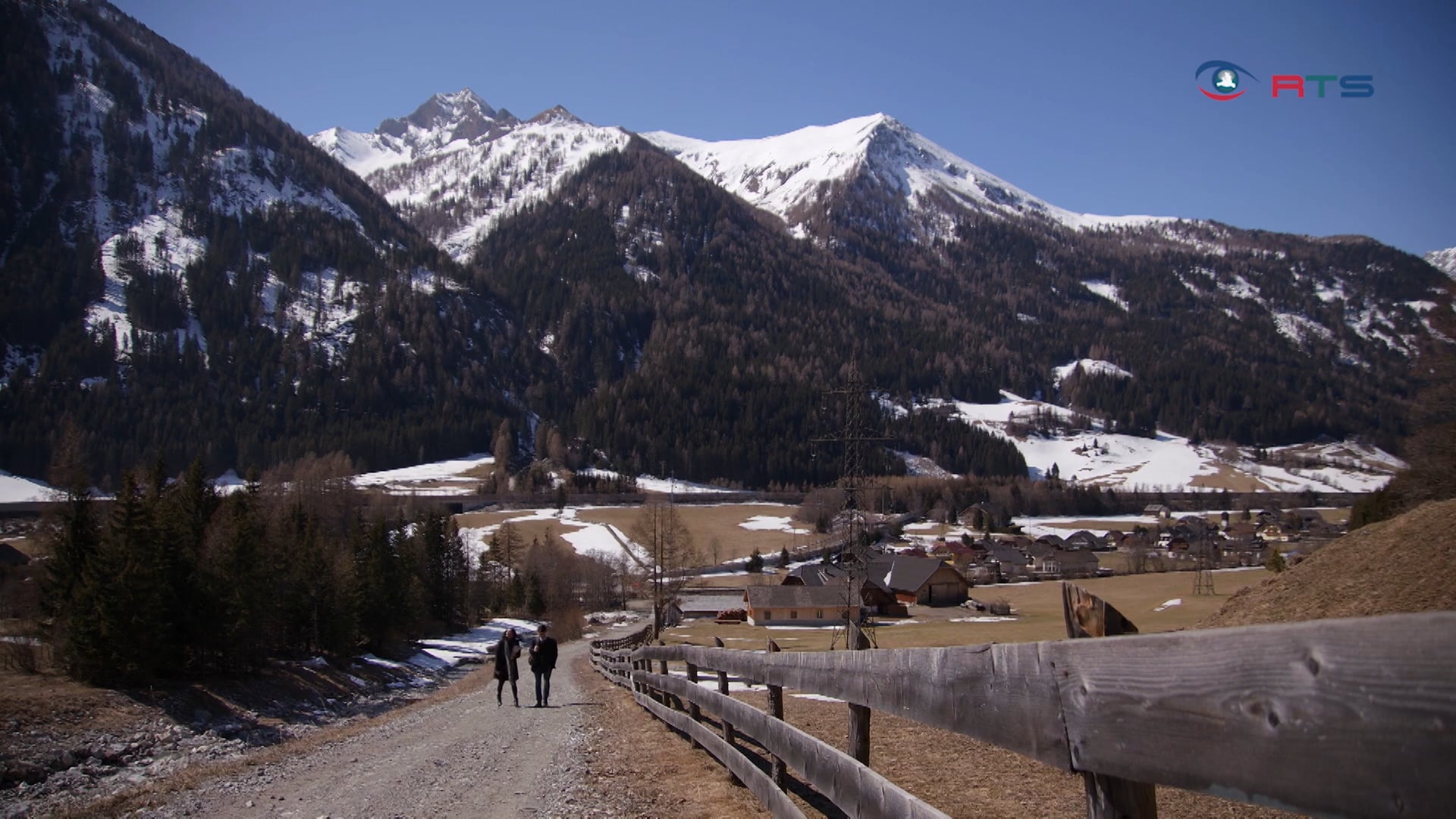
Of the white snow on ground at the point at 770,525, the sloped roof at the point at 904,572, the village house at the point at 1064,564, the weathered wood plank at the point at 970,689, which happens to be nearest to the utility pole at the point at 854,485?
the weathered wood plank at the point at 970,689

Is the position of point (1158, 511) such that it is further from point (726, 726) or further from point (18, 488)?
point (18, 488)

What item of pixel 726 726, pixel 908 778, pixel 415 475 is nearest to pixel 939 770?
pixel 908 778

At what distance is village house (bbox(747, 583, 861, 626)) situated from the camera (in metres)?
78.8

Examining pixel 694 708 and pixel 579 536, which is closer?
pixel 694 708

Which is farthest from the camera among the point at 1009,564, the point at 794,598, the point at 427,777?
the point at 1009,564

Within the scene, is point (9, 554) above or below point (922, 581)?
above

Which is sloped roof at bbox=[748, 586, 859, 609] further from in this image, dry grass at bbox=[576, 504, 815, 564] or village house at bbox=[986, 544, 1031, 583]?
village house at bbox=[986, 544, 1031, 583]

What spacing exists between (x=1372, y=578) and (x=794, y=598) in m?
65.7

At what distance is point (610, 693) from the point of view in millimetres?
19688

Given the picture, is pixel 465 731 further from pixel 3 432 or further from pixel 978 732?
pixel 3 432

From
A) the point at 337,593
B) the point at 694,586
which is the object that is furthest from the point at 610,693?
the point at 694,586

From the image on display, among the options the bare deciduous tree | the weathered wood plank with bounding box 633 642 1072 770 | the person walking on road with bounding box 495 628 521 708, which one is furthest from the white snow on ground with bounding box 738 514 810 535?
the weathered wood plank with bounding box 633 642 1072 770

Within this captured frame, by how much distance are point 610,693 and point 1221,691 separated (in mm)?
19084

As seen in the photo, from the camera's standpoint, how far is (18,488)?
142750 millimetres
